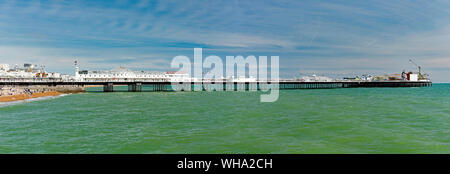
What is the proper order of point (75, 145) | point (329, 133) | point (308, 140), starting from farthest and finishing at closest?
1. point (329, 133)
2. point (308, 140)
3. point (75, 145)

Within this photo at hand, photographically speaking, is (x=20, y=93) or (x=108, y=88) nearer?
(x=20, y=93)

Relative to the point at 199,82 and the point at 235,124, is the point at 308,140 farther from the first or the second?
the point at 199,82

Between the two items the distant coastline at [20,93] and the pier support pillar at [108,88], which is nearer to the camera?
the distant coastline at [20,93]

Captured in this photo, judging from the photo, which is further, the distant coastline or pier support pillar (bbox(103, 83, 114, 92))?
pier support pillar (bbox(103, 83, 114, 92))

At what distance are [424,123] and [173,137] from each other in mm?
19483

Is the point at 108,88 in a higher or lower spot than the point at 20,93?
higher

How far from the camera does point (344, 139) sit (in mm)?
14234

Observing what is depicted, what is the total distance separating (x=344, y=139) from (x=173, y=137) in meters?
9.75

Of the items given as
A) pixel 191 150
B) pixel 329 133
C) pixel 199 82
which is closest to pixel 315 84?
pixel 199 82

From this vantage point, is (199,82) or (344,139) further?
(199,82)
